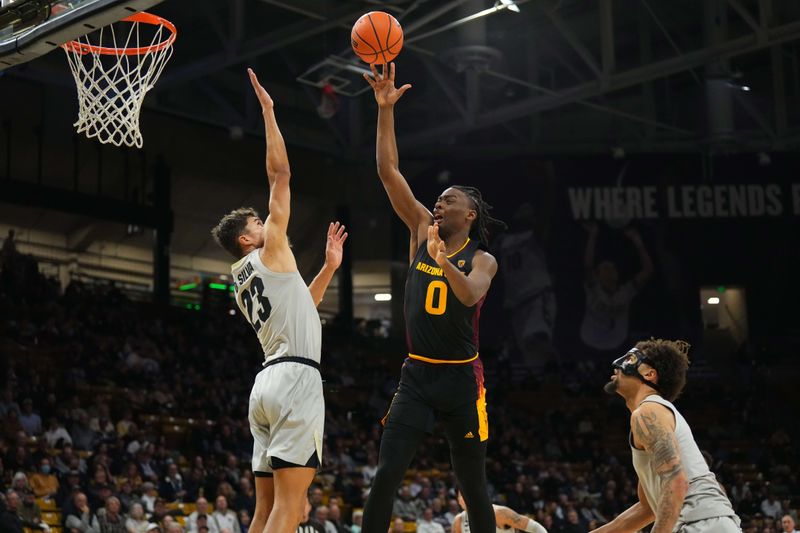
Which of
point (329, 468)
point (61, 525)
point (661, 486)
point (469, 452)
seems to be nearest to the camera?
point (661, 486)

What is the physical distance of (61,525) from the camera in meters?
14.8

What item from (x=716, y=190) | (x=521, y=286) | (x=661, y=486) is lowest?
(x=661, y=486)

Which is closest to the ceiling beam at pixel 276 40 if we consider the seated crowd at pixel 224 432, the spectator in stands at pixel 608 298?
the seated crowd at pixel 224 432

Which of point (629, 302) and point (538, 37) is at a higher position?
point (538, 37)

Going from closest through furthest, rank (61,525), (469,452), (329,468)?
1. (469,452)
2. (61,525)
3. (329,468)

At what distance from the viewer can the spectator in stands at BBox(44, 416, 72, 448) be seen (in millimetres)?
17094

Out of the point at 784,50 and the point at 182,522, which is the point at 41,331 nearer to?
the point at 182,522

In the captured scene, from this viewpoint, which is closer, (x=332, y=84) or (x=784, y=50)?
(x=332, y=84)

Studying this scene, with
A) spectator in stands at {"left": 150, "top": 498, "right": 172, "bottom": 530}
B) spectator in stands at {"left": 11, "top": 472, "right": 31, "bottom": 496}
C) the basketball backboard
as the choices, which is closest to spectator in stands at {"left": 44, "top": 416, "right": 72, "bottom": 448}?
spectator in stands at {"left": 11, "top": 472, "right": 31, "bottom": 496}

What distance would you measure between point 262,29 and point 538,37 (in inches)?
253

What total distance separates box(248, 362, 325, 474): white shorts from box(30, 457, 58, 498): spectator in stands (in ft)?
33.9

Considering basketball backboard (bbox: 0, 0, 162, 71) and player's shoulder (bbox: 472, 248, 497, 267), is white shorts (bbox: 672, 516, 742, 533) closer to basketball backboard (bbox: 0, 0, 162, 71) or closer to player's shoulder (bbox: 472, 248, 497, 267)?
player's shoulder (bbox: 472, 248, 497, 267)

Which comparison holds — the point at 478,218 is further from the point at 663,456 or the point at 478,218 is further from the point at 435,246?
the point at 663,456

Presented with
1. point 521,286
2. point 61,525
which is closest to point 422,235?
point 61,525
